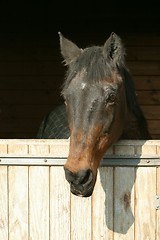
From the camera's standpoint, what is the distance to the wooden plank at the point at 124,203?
241 centimetres

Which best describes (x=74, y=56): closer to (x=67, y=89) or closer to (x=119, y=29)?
(x=67, y=89)

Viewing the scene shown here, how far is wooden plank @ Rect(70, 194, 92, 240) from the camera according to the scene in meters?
2.44

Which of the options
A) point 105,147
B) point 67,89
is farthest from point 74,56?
point 105,147

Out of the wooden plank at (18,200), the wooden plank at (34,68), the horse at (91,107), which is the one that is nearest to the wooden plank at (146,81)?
the wooden plank at (34,68)

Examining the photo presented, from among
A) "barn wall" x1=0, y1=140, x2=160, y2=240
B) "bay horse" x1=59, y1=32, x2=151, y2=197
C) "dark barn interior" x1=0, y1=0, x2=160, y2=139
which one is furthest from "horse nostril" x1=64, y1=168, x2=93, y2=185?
"dark barn interior" x1=0, y1=0, x2=160, y2=139

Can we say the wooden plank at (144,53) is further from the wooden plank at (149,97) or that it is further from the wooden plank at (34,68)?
the wooden plank at (34,68)

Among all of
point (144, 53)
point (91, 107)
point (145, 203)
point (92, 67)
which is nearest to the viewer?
point (91, 107)

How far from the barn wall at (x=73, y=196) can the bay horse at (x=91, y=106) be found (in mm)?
185

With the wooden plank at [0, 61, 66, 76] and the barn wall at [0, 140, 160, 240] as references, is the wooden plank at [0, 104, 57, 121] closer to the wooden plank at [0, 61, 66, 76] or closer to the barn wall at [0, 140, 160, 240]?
the wooden plank at [0, 61, 66, 76]

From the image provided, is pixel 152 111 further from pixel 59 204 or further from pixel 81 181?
pixel 81 181

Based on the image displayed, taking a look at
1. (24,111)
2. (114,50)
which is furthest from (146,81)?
(114,50)

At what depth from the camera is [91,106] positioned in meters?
2.18

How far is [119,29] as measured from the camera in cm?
521

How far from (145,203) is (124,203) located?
0.10 m
